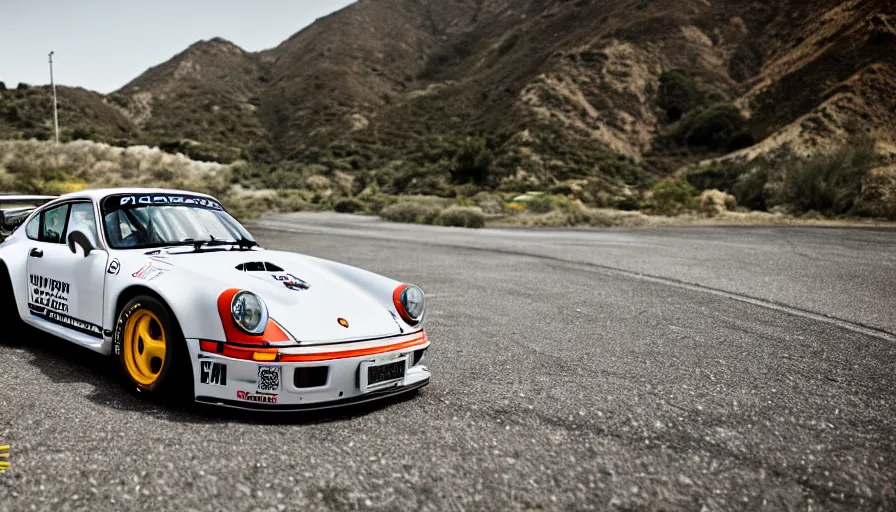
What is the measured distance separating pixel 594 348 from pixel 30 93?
7078cm

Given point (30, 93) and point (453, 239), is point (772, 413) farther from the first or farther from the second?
point (30, 93)

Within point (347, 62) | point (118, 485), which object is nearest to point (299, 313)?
point (118, 485)

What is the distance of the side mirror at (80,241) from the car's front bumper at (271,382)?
144 centimetres

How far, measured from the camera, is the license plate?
3.81 metres

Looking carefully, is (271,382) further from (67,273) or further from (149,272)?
(67,273)

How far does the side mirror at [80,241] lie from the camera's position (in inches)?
181

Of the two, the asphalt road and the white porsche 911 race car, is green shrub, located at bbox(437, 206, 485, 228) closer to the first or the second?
the asphalt road

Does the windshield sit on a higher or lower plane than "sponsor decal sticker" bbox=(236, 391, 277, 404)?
higher

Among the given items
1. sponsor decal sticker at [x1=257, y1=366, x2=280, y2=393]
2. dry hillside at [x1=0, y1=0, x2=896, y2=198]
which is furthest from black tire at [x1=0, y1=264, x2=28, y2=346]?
dry hillside at [x1=0, y1=0, x2=896, y2=198]

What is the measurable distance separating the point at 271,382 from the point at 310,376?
8.0 inches

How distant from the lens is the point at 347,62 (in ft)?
291

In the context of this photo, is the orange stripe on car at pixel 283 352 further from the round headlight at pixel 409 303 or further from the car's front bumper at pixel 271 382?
the round headlight at pixel 409 303

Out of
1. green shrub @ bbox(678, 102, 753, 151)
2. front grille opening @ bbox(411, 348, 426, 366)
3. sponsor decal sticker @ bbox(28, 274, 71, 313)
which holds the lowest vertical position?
front grille opening @ bbox(411, 348, 426, 366)

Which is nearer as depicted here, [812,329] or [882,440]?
[882,440]
